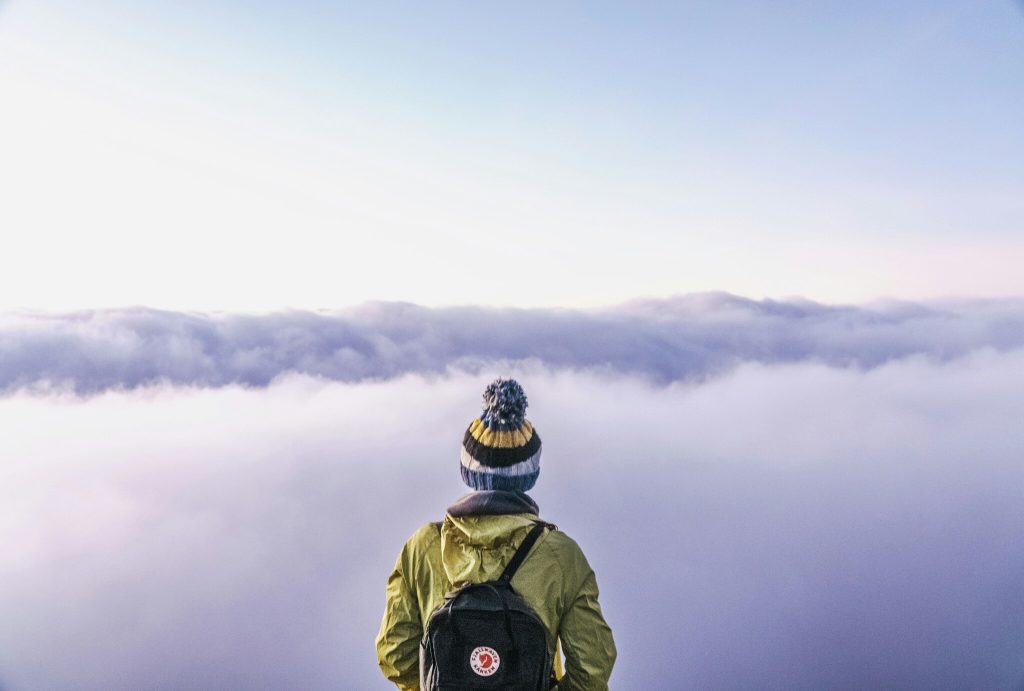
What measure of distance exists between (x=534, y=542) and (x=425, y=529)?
0.47 meters

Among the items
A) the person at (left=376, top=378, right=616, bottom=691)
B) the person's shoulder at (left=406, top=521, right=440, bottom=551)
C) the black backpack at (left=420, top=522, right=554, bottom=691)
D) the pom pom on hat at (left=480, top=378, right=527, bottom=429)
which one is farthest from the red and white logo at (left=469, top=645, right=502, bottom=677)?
the pom pom on hat at (left=480, top=378, right=527, bottom=429)

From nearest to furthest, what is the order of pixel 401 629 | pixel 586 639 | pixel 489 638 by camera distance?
pixel 489 638
pixel 586 639
pixel 401 629

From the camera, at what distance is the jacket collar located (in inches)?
108

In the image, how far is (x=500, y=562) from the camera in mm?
2775

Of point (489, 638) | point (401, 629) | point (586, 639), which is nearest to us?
point (489, 638)

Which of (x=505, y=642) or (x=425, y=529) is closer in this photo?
(x=505, y=642)

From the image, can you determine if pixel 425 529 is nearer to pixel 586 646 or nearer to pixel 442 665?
pixel 442 665

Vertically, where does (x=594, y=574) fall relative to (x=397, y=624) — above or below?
above

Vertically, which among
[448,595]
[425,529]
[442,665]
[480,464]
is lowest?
[442,665]

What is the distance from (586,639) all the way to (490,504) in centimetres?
70

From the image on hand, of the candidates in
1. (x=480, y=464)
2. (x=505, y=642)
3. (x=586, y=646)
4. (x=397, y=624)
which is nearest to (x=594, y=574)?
(x=586, y=646)

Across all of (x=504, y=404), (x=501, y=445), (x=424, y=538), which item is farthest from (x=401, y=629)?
(x=504, y=404)

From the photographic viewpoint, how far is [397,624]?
2.95 metres

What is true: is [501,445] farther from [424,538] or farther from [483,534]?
[424,538]
